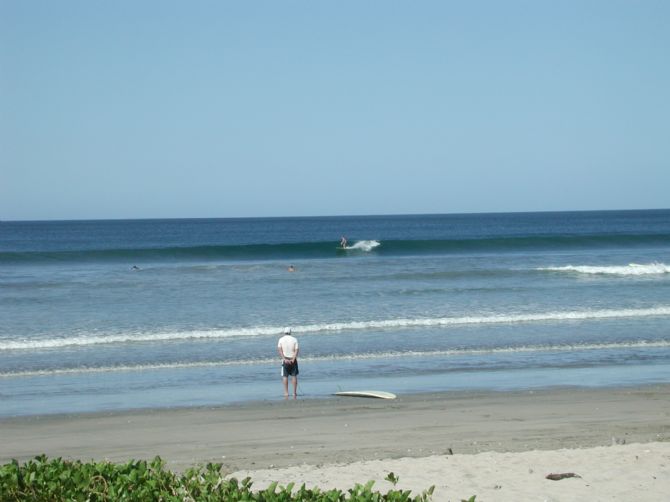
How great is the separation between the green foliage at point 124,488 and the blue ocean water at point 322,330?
7.88m

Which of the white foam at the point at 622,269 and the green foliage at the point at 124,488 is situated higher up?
the green foliage at the point at 124,488

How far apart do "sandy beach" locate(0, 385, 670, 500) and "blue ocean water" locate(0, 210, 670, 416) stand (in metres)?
1.25

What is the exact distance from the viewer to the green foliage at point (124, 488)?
5535 millimetres

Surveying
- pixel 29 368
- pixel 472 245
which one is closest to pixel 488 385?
pixel 29 368

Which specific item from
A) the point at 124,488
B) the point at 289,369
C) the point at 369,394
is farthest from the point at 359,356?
the point at 124,488

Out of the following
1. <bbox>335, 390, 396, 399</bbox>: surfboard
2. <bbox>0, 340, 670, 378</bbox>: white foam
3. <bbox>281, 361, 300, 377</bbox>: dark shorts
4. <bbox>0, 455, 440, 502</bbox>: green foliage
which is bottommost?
<bbox>0, 340, 670, 378</bbox>: white foam

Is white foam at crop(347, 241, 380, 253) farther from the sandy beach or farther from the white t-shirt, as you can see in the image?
the sandy beach

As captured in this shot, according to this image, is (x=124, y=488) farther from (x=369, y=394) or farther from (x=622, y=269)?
(x=622, y=269)

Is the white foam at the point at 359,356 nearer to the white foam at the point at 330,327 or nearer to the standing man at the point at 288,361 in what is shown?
the standing man at the point at 288,361

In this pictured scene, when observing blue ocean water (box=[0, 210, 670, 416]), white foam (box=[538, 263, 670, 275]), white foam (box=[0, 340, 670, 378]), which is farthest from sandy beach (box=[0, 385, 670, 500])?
white foam (box=[538, 263, 670, 275])

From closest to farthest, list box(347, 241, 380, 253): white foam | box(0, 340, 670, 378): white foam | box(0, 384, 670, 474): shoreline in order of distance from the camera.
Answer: box(0, 384, 670, 474): shoreline → box(0, 340, 670, 378): white foam → box(347, 241, 380, 253): white foam

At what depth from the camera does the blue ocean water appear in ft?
51.5

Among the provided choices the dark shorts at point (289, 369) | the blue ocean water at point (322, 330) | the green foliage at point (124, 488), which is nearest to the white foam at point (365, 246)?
the blue ocean water at point (322, 330)

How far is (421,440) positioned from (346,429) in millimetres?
1150
